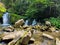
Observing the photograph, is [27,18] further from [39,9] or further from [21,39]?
[21,39]

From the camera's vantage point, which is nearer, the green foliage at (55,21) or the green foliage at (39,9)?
the green foliage at (55,21)

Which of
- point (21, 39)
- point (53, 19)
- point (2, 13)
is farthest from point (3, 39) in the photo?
point (2, 13)

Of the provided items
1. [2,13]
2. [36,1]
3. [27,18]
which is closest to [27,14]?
[27,18]

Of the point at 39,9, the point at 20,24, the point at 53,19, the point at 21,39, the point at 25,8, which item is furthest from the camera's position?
the point at 25,8

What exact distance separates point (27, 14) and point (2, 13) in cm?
395

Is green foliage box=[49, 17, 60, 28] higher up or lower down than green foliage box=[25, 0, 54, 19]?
lower down

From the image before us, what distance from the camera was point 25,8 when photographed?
27.3m

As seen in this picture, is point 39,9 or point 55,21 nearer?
point 55,21

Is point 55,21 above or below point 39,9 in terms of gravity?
below

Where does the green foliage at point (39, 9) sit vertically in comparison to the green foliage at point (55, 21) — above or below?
above

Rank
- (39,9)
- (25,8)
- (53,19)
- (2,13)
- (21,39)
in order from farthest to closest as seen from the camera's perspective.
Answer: (25,8), (2,13), (39,9), (53,19), (21,39)

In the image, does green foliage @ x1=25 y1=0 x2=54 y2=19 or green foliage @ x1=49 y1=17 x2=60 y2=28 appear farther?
green foliage @ x1=25 y1=0 x2=54 y2=19

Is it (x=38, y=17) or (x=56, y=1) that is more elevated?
(x=56, y=1)

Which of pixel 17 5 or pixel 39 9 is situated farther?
pixel 17 5
